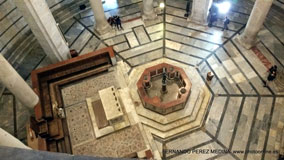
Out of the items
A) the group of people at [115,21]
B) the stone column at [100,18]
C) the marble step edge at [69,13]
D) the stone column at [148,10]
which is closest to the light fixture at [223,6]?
the stone column at [148,10]

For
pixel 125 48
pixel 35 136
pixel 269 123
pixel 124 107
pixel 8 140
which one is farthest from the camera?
pixel 125 48

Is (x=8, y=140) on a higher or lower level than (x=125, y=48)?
higher

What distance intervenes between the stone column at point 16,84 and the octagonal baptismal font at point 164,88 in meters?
4.47

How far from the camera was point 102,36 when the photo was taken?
44.4 ft

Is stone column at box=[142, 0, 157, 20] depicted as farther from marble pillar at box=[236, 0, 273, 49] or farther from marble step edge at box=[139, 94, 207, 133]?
marble step edge at box=[139, 94, 207, 133]

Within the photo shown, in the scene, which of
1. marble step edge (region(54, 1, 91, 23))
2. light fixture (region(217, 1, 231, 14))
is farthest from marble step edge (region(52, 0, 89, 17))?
light fixture (region(217, 1, 231, 14))

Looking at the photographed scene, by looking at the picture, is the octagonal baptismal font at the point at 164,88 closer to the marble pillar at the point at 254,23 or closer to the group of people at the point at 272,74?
the group of people at the point at 272,74

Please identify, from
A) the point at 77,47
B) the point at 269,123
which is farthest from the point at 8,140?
the point at 269,123

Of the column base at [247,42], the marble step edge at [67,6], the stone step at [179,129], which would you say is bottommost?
the stone step at [179,129]

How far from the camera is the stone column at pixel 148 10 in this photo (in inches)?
522

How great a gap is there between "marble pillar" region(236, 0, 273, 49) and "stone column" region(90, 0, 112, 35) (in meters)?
7.02

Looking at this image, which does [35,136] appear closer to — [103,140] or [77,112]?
[77,112]

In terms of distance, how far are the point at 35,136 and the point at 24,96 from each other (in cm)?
161

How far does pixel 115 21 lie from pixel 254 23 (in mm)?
6973
